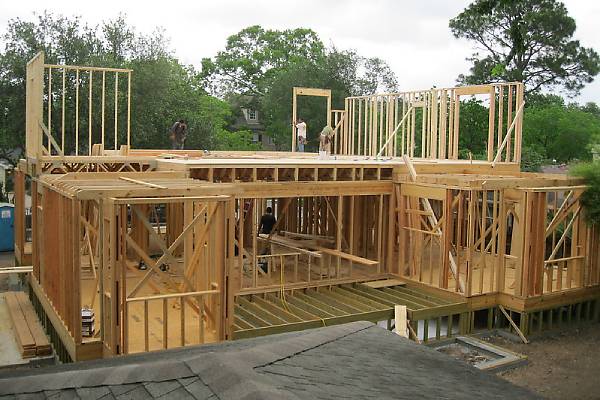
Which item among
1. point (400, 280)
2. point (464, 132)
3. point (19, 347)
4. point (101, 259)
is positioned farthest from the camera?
point (464, 132)

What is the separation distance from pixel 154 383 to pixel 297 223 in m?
18.0

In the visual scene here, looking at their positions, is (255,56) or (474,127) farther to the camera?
(255,56)

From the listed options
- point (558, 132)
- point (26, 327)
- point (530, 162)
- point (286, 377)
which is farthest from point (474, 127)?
point (286, 377)

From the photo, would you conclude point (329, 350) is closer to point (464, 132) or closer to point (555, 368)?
point (555, 368)

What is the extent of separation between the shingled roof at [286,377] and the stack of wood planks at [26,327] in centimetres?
601

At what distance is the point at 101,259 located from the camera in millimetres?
9641

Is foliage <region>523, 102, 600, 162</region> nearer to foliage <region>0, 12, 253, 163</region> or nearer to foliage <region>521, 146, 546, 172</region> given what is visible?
foliage <region>521, 146, 546, 172</region>

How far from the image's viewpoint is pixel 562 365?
1258 cm

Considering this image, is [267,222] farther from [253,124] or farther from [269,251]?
[253,124]

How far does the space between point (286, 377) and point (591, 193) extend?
13.1 metres

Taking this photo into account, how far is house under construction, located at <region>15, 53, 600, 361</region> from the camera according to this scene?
10.2m

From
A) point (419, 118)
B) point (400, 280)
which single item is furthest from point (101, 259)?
point (419, 118)

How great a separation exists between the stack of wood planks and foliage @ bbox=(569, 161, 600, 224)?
481 inches

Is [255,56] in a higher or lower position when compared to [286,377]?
higher
